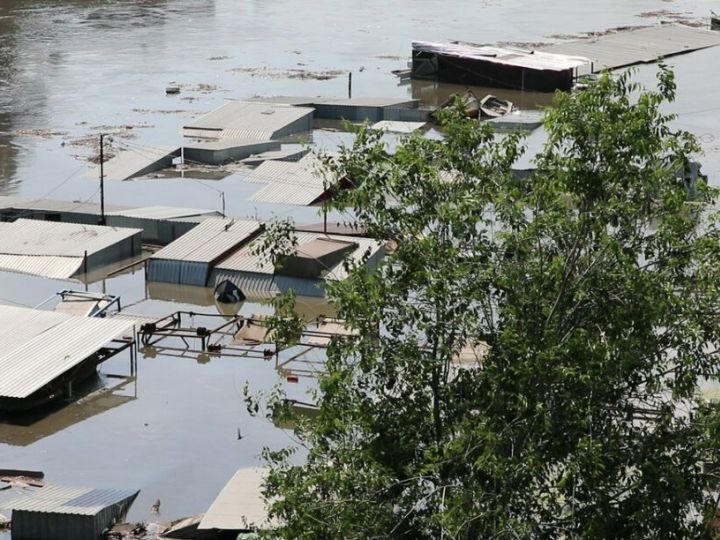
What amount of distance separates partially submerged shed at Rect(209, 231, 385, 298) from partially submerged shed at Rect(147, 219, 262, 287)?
0.44 m

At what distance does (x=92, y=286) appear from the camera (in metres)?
49.1

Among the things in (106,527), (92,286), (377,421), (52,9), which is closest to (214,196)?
(92,286)

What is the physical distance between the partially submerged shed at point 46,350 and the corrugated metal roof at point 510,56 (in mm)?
50267

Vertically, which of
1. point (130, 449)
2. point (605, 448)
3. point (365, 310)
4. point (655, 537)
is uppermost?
point (365, 310)

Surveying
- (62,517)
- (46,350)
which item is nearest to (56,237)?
(46,350)

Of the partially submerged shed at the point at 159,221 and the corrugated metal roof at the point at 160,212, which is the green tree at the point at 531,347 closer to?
the partially submerged shed at the point at 159,221

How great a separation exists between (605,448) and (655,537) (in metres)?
1.33

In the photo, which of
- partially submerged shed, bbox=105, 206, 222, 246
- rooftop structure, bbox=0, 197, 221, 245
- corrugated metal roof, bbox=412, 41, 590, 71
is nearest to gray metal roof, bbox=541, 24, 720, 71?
corrugated metal roof, bbox=412, 41, 590, 71

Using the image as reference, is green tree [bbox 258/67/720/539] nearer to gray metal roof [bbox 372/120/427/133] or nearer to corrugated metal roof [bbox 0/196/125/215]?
corrugated metal roof [bbox 0/196/125/215]

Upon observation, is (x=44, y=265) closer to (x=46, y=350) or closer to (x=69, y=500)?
(x=46, y=350)

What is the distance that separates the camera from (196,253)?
161ft

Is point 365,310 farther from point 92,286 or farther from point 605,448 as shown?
point 92,286

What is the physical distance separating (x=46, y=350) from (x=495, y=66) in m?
54.5

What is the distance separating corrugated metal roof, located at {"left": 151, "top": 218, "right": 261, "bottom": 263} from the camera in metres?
49.0
